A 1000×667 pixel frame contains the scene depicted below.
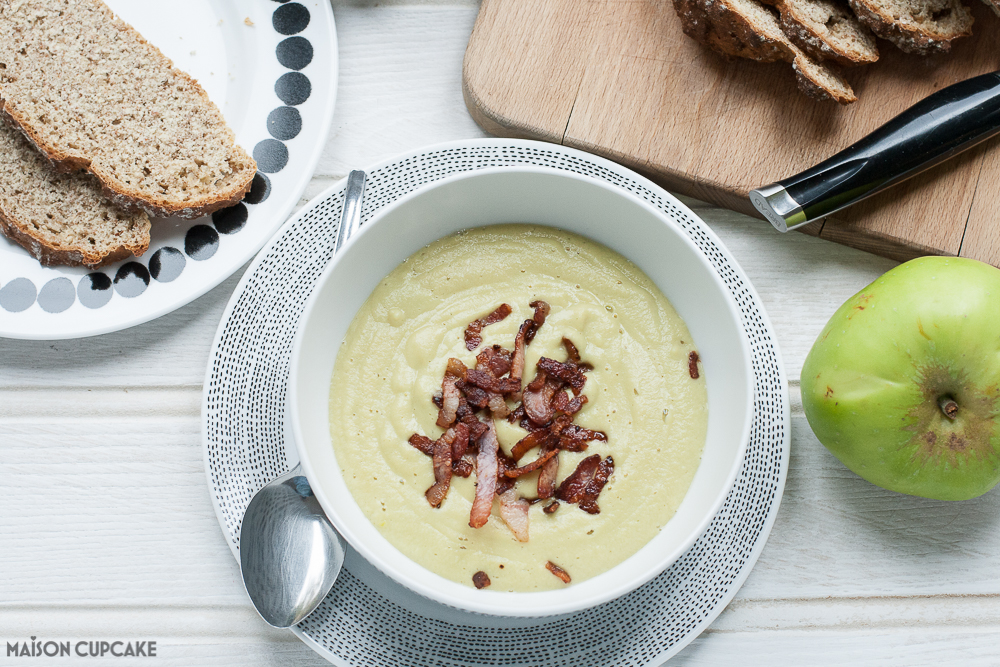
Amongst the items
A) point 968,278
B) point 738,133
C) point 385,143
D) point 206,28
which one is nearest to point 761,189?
point 738,133

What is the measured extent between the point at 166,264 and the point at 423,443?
1115 mm

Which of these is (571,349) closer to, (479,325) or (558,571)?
(479,325)

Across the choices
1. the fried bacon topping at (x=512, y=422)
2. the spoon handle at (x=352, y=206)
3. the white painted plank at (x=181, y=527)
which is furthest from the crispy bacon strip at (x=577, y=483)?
the spoon handle at (x=352, y=206)

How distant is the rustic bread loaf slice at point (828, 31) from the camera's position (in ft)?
7.84

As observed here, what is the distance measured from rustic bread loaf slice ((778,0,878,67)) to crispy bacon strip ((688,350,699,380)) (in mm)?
1109

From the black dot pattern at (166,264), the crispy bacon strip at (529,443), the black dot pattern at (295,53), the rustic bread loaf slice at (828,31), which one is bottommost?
the black dot pattern at (166,264)

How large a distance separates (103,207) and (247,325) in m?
0.80

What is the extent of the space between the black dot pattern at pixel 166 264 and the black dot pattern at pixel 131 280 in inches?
1.2

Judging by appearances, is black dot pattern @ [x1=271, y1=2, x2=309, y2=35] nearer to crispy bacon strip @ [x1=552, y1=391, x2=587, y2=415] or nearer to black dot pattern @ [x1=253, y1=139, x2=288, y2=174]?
black dot pattern @ [x1=253, y1=139, x2=288, y2=174]

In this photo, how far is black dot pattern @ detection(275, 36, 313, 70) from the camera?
2549 mm

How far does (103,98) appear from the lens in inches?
102

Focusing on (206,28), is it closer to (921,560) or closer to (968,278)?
(968,278)

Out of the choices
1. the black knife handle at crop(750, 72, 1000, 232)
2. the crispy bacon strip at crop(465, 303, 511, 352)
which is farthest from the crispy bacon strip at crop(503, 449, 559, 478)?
the black knife handle at crop(750, 72, 1000, 232)

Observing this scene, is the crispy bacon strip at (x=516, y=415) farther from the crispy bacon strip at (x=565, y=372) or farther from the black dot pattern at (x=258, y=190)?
the black dot pattern at (x=258, y=190)
